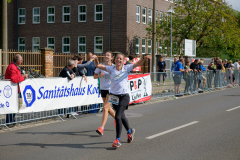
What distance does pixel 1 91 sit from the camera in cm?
933

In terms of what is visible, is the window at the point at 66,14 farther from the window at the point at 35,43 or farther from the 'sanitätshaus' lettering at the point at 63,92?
the 'sanitätshaus' lettering at the point at 63,92

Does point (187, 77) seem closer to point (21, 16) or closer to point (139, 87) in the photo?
point (139, 87)

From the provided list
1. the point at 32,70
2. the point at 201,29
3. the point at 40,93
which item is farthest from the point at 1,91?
the point at 201,29

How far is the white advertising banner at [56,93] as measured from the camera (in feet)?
33.1

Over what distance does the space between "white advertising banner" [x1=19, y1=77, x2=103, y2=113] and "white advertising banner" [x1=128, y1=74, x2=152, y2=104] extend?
155cm

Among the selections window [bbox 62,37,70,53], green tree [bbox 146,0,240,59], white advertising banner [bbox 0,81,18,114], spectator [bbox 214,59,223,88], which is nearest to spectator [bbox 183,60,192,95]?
spectator [bbox 214,59,223,88]

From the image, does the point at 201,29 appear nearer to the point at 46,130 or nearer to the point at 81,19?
the point at 81,19

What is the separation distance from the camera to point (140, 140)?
8.04 m

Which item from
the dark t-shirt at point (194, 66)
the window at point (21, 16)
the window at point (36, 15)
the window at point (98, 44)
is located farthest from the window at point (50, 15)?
the dark t-shirt at point (194, 66)

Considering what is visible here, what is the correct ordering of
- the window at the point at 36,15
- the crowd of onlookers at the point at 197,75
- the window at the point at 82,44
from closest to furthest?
the crowd of onlookers at the point at 197,75 < the window at the point at 82,44 < the window at the point at 36,15

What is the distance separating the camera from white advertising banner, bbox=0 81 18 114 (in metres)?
9.36

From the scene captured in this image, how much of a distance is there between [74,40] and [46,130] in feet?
103

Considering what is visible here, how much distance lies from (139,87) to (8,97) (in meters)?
5.91

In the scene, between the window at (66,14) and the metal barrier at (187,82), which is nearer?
the metal barrier at (187,82)
